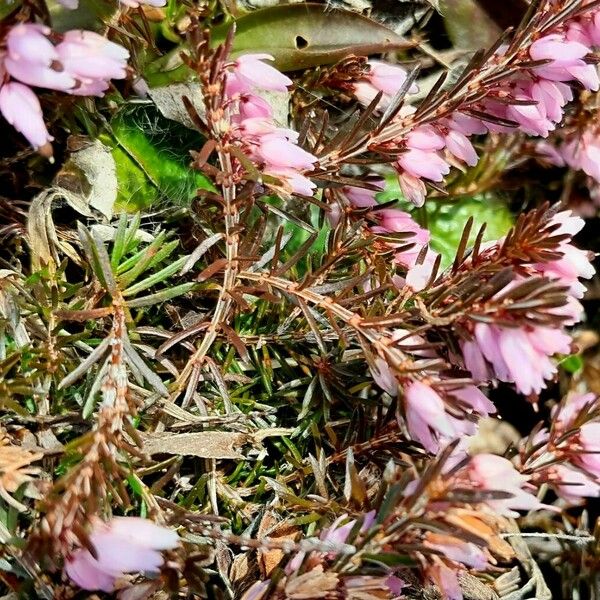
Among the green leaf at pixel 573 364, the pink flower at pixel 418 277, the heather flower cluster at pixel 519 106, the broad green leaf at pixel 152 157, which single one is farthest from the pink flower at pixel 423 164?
the green leaf at pixel 573 364

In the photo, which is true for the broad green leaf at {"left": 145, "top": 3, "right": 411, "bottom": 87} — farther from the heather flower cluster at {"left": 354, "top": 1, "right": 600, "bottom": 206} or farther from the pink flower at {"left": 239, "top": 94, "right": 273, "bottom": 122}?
the pink flower at {"left": 239, "top": 94, "right": 273, "bottom": 122}

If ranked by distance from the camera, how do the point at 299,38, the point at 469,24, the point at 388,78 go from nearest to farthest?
the point at 388,78
the point at 299,38
the point at 469,24

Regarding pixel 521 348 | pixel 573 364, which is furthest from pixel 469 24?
pixel 521 348

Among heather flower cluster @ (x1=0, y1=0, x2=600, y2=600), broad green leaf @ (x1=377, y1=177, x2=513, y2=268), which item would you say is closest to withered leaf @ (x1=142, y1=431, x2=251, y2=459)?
heather flower cluster @ (x1=0, y1=0, x2=600, y2=600)

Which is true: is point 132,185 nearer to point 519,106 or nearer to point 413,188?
point 413,188

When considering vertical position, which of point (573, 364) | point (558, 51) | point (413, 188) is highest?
point (558, 51)

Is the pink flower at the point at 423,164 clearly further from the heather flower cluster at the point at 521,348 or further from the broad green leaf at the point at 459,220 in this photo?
the broad green leaf at the point at 459,220

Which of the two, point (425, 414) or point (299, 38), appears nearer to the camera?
point (425, 414)
